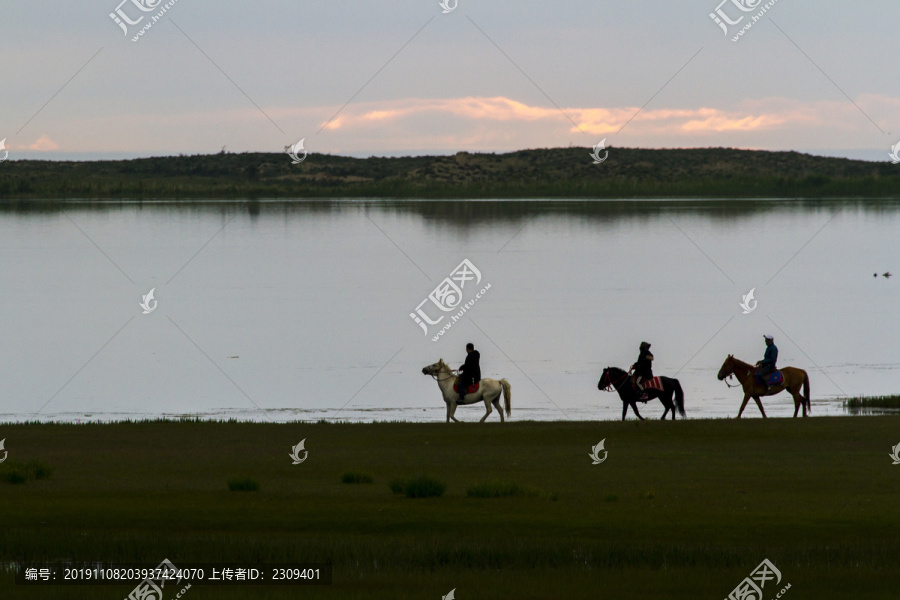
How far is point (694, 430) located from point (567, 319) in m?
23.9

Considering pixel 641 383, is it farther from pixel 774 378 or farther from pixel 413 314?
pixel 413 314

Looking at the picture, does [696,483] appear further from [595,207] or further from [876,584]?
[595,207]

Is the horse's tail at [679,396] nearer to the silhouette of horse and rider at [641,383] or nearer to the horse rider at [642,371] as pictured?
the silhouette of horse and rider at [641,383]

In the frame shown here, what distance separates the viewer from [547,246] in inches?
3182

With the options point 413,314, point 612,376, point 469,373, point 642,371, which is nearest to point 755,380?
point 642,371

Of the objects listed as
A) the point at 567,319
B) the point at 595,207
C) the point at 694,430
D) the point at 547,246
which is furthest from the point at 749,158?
the point at 694,430

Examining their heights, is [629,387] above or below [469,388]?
below

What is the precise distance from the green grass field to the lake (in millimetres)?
7084

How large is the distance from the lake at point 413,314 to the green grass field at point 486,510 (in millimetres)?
7084

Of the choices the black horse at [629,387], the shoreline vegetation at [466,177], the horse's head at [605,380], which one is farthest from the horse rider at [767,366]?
the shoreline vegetation at [466,177]

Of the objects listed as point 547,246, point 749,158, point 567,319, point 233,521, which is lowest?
point 233,521

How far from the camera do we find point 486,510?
14078 mm

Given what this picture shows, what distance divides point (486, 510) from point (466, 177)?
6132 inches

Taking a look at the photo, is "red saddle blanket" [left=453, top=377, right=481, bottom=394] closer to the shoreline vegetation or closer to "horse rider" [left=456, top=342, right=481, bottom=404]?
"horse rider" [left=456, top=342, right=481, bottom=404]
